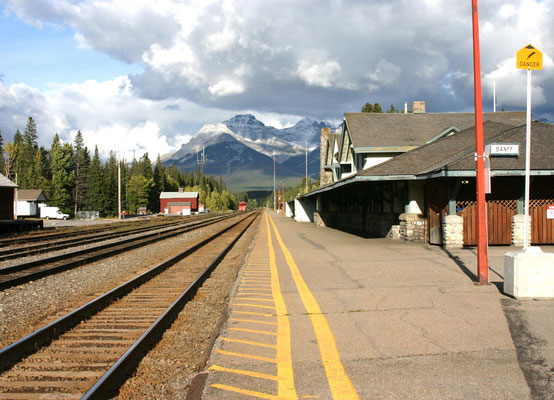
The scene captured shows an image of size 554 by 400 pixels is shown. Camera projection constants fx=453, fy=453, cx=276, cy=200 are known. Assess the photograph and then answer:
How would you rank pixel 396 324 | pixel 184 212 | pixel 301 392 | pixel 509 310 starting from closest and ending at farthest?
pixel 301 392, pixel 396 324, pixel 509 310, pixel 184 212

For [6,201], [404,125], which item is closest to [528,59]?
[404,125]

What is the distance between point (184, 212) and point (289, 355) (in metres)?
96.0

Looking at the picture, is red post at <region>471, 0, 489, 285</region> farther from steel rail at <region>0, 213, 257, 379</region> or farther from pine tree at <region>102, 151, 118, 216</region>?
pine tree at <region>102, 151, 118, 216</region>

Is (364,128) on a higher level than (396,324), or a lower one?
higher

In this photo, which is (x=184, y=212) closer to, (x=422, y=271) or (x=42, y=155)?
(x=42, y=155)

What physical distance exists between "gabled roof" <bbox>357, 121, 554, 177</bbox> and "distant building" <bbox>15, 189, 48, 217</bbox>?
6366 centimetres

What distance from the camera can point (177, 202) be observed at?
108562 mm

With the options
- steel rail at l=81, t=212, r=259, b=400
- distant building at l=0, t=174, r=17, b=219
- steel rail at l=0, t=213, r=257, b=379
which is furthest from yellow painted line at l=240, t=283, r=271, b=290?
distant building at l=0, t=174, r=17, b=219

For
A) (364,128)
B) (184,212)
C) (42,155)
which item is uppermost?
(42,155)

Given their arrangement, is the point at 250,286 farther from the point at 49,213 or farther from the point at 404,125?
the point at 49,213

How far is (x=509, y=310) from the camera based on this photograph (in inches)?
258

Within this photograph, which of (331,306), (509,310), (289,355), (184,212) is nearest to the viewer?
(289,355)

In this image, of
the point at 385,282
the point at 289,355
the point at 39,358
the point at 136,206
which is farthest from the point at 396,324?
the point at 136,206

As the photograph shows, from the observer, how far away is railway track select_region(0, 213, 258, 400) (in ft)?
13.4
